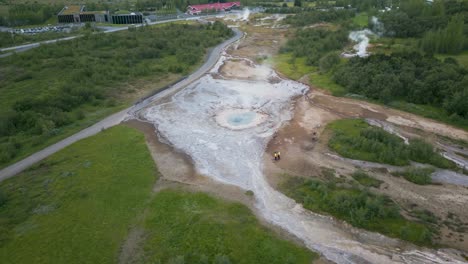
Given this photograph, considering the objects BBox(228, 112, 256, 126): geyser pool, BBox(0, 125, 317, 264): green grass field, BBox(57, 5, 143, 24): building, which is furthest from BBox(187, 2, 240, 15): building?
BBox(0, 125, 317, 264): green grass field

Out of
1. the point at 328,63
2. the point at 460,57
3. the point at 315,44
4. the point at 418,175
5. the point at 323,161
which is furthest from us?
the point at 315,44

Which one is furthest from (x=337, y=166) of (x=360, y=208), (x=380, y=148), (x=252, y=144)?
(x=252, y=144)

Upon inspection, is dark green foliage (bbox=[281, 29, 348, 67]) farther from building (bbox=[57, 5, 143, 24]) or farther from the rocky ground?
building (bbox=[57, 5, 143, 24])

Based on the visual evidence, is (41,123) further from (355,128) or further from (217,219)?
(355,128)

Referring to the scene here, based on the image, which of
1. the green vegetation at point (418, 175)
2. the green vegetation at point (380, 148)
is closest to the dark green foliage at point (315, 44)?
the green vegetation at point (380, 148)

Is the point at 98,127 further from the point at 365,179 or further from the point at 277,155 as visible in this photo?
the point at 365,179
